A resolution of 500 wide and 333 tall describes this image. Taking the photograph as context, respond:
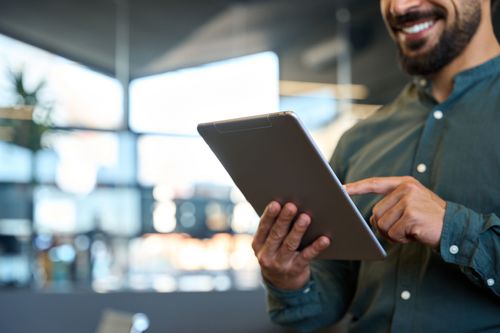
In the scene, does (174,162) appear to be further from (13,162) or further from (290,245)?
(290,245)

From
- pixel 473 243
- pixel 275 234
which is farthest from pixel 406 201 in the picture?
pixel 275 234

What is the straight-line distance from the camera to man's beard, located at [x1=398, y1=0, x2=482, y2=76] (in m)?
1.41

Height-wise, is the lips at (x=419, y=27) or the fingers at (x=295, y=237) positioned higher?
the lips at (x=419, y=27)

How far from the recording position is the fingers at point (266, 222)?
1179mm

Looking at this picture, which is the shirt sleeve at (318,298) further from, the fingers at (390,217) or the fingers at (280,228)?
the fingers at (390,217)

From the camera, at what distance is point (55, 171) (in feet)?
18.1

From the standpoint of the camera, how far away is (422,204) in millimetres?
1138

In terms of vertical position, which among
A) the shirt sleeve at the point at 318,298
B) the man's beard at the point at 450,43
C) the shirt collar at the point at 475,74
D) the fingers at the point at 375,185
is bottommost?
the shirt sleeve at the point at 318,298

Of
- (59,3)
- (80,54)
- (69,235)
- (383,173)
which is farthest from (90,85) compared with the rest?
(383,173)

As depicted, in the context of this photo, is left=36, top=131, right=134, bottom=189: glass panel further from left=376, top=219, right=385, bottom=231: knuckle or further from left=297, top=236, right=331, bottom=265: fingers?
left=376, top=219, right=385, bottom=231: knuckle

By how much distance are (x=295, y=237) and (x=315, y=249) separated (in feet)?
0.14

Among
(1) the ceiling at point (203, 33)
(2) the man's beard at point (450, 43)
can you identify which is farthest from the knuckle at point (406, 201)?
(1) the ceiling at point (203, 33)

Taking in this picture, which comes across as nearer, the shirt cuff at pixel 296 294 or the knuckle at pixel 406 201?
the knuckle at pixel 406 201

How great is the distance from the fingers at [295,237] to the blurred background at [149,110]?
3.90 m
